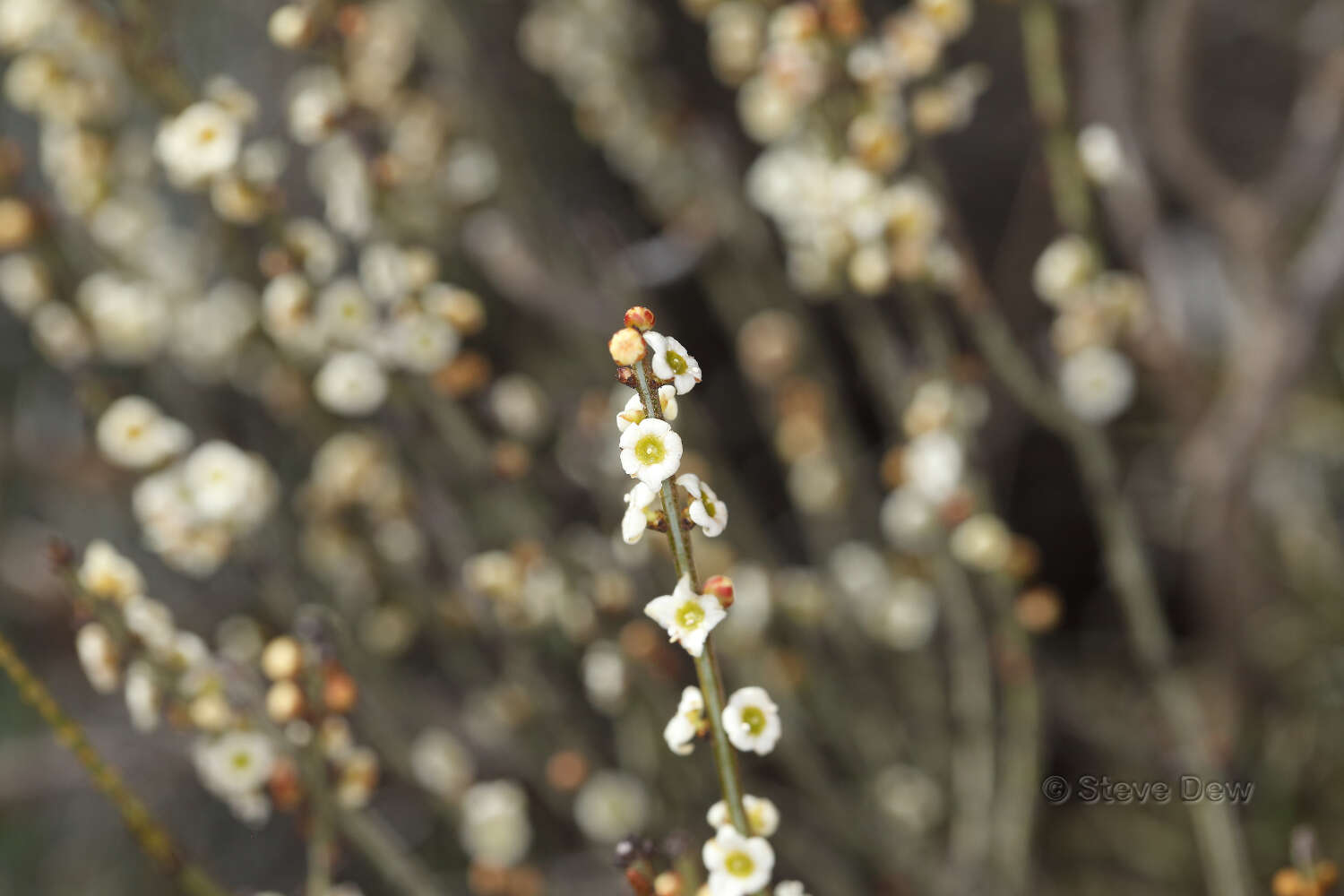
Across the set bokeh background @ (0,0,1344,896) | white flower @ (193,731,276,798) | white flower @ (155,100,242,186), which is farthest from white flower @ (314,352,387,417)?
white flower @ (193,731,276,798)

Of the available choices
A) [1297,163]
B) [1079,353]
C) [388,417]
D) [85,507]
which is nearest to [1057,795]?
[1079,353]

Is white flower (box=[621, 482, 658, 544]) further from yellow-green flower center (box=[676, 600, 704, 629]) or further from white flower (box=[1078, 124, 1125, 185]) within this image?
white flower (box=[1078, 124, 1125, 185])

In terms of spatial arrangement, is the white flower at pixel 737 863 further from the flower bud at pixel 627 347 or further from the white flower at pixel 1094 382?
the white flower at pixel 1094 382

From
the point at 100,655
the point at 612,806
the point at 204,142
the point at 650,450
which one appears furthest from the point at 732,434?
the point at 650,450

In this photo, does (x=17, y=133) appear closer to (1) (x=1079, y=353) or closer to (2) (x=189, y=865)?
(2) (x=189, y=865)

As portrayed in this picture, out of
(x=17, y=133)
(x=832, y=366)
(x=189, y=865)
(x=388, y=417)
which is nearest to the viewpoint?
(x=189, y=865)
